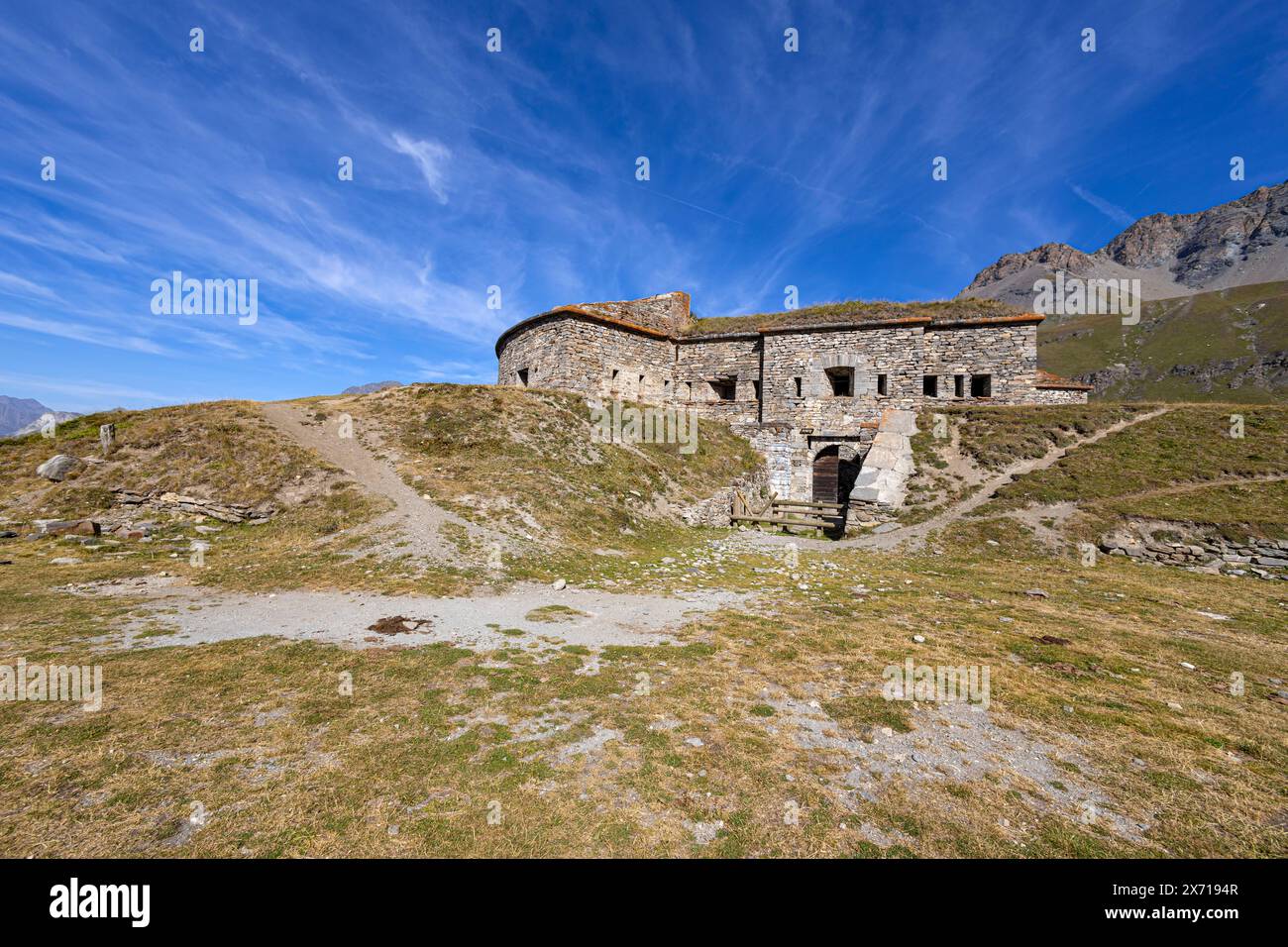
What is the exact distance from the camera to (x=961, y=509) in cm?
2131

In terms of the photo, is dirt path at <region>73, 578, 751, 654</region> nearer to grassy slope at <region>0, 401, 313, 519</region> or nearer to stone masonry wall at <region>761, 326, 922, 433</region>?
grassy slope at <region>0, 401, 313, 519</region>

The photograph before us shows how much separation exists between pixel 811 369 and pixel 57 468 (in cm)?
3683

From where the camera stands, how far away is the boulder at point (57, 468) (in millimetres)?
16344

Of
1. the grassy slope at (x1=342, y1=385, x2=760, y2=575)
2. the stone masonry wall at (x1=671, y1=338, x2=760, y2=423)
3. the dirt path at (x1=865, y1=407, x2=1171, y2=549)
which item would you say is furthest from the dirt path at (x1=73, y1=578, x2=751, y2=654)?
the stone masonry wall at (x1=671, y1=338, x2=760, y2=423)

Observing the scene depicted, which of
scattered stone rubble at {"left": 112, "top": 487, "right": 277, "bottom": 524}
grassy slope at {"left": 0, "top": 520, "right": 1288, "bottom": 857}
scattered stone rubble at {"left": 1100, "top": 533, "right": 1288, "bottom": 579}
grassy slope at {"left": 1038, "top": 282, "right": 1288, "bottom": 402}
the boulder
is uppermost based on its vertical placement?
grassy slope at {"left": 1038, "top": 282, "right": 1288, "bottom": 402}

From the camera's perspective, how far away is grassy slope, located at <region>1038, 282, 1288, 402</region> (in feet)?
366

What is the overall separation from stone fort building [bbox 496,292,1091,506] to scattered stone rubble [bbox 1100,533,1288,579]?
38.9ft

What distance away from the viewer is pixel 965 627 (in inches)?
386

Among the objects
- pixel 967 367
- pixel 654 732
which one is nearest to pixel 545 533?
pixel 654 732

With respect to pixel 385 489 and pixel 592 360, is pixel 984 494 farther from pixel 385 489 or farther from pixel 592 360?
pixel 385 489

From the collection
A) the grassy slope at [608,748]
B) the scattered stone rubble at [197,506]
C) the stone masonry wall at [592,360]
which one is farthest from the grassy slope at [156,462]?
the stone masonry wall at [592,360]

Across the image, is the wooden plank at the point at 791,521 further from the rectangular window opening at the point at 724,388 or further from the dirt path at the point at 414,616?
the rectangular window opening at the point at 724,388

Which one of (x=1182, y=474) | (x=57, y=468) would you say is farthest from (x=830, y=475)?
(x=57, y=468)
